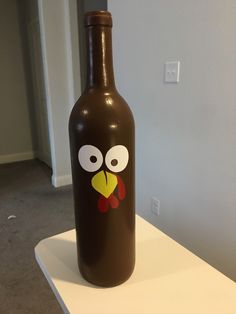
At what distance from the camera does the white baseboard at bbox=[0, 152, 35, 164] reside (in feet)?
12.4

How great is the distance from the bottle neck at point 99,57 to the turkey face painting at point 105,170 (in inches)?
4.9

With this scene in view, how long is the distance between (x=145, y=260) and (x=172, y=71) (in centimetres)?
107

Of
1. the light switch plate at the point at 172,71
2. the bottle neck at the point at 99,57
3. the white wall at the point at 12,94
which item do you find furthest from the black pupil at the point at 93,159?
the white wall at the point at 12,94

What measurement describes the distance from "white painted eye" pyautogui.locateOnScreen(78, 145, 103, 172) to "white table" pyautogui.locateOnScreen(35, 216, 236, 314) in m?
0.26

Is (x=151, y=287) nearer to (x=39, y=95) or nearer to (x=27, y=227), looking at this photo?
(x=27, y=227)

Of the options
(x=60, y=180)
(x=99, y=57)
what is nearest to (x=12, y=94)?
(x=60, y=180)

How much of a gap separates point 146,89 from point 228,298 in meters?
1.30

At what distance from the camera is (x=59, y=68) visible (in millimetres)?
2654

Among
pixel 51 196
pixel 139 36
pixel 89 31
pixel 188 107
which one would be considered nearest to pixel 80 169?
pixel 89 31

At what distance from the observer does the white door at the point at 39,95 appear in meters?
3.22

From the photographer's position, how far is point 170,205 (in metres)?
1.59

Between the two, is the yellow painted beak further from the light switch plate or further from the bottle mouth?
the light switch plate

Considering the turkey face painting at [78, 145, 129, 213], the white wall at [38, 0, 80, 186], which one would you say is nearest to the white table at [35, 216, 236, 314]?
the turkey face painting at [78, 145, 129, 213]

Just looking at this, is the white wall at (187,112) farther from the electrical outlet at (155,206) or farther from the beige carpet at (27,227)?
the beige carpet at (27,227)
